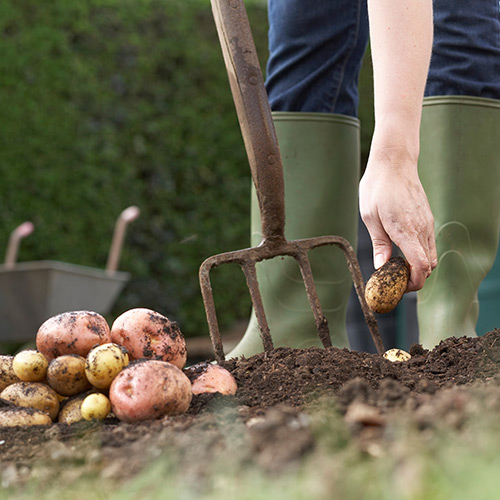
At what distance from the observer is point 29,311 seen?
349 cm

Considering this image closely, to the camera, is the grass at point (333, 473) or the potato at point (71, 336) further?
the potato at point (71, 336)

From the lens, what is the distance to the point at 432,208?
2.17 m

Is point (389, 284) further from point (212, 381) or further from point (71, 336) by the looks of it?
point (71, 336)

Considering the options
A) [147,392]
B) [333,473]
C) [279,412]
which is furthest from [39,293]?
[333,473]

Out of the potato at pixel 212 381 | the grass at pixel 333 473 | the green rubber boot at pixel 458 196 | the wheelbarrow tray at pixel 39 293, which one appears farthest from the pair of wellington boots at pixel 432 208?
the wheelbarrow tray at pixel 39 293

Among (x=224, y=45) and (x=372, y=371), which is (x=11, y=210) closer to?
(x=224, y=45)

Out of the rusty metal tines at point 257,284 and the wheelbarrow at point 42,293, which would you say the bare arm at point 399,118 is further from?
the wheelbarrow at point 42,293

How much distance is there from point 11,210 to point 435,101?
3054 millimetres

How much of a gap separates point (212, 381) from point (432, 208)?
3.55 feet

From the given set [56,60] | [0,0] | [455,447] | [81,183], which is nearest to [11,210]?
[81,183]

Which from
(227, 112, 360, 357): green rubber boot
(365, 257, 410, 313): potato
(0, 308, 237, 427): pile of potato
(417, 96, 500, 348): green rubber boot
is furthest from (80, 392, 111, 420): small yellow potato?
(417, 96, 500, 348): green rubber boot

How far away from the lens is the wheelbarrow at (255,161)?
1.79 metres

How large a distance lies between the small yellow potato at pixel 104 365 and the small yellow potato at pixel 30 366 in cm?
12

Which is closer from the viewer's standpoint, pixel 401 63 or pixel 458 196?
pixel 401 63
